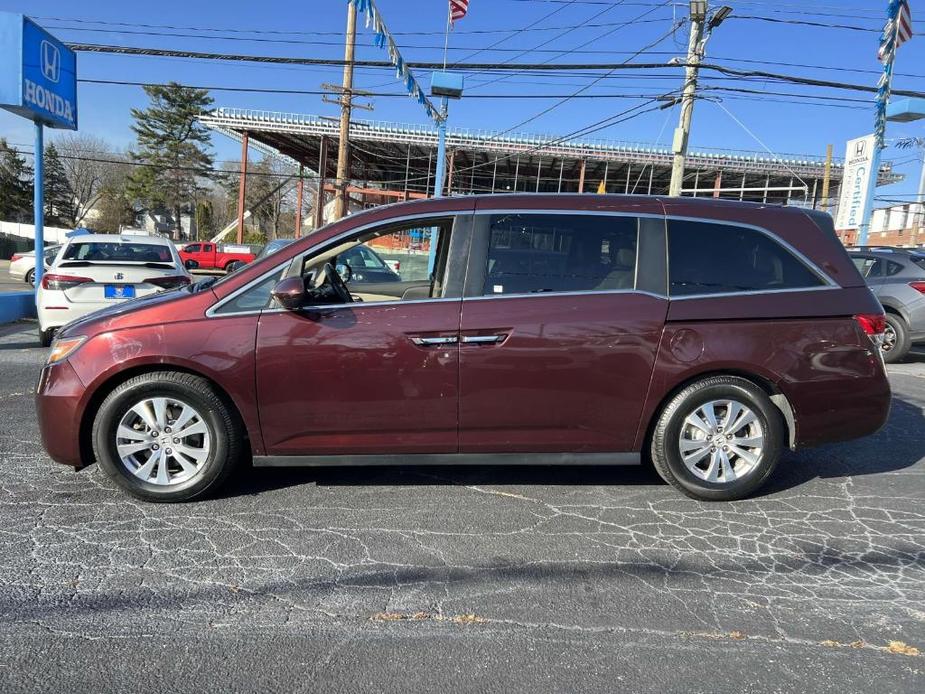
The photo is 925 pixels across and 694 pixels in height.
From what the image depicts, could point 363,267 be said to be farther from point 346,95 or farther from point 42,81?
point 346,95

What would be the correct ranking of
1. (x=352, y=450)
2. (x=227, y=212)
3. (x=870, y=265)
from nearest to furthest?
(x=352, y=450)
(x=870, y=265)
(x=227, y=212)

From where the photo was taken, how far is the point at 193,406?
355 centimetres

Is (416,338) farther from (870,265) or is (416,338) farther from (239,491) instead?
(870,265)

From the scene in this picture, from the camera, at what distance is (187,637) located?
2451 millimetres

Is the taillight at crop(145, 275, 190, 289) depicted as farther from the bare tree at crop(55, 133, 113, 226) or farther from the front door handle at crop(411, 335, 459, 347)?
the bare tree at crop(55, 133, 113, 226)

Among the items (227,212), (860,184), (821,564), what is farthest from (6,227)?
(821,564)

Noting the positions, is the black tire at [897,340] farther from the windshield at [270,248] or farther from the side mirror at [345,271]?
the windshield at [270,248]

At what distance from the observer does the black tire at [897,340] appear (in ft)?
29.7

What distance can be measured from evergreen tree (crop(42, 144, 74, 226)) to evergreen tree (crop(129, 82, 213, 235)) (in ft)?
33.0

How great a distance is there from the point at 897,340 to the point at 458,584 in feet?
29.9

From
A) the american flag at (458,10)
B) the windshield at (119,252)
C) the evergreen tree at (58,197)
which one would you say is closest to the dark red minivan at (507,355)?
the windshield at (119,252)

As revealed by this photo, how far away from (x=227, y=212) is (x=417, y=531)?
244 feet

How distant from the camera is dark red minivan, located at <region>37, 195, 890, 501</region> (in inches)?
139

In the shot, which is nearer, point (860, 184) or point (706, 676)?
point (706, 676)
